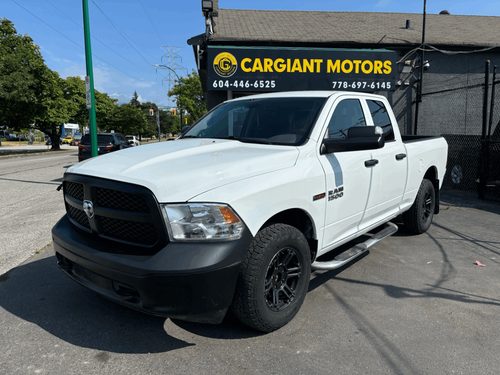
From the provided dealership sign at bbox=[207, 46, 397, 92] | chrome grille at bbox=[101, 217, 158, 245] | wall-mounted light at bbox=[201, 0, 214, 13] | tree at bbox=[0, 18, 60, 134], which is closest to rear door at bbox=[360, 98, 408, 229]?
chrome grille at bbox=[101, 217, 158, 245]

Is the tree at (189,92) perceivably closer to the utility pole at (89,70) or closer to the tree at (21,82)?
the tree at (21,82)

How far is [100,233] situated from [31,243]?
3167 mm

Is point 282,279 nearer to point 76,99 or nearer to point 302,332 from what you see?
point 302,332

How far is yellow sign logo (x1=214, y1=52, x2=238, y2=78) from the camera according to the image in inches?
471

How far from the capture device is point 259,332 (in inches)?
116

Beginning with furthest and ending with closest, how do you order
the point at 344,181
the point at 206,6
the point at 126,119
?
the point at 126,119 < the point at 206,6 < the point at 344,181

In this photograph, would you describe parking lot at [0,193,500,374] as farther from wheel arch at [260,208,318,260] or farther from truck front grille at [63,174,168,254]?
truck front grille at [63,174,168,254]

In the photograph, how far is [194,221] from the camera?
2.43m

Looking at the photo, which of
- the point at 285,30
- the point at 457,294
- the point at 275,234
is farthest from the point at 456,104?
the point at 275,234

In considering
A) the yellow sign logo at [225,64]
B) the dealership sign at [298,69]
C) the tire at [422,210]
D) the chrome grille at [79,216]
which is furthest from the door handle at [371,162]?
the yellow sign logo at [225,64]

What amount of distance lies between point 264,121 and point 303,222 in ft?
3.80

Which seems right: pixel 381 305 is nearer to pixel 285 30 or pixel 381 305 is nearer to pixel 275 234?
pixel 275 234

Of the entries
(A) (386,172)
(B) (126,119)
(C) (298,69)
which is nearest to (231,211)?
(A) (386,172)

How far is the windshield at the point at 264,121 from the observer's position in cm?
355
